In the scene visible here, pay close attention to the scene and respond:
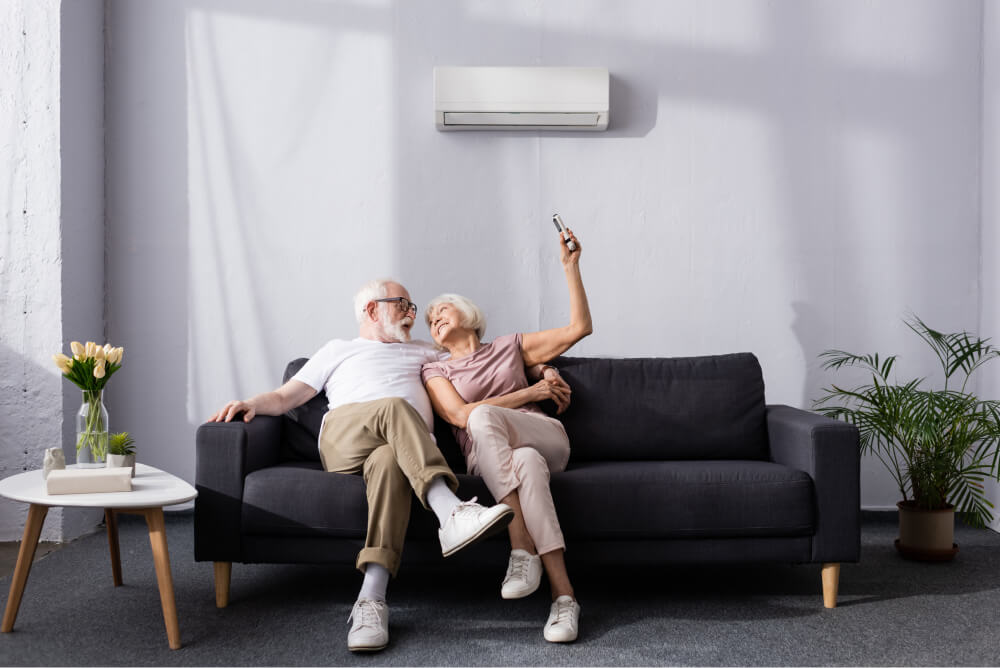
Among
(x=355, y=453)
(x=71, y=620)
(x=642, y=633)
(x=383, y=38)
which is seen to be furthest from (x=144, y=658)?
(x=383, y=38)

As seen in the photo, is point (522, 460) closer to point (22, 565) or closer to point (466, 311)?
point (466, 311)

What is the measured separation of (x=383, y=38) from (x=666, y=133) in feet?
4.44

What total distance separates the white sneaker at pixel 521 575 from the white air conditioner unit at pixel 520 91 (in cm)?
200

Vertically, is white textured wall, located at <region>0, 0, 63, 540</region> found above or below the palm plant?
above

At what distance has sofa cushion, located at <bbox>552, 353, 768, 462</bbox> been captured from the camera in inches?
116

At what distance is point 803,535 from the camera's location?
2512 millimetres

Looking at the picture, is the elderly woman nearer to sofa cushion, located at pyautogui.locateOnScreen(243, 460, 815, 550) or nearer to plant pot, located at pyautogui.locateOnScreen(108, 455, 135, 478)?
sofa cushion, located at pyautogui.locateOnScreen(243, 460, 815, 550)

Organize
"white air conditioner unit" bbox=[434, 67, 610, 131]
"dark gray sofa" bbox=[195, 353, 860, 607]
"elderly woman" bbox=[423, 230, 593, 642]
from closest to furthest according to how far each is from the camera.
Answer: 1. "elderly woman" bbox=[423, 230, 593, 642]
2. "dark gray sofa" bbox=[195, 353, 860, 607]
3. "white air conditioner unit" bbox=[434, 67, 610, 131]

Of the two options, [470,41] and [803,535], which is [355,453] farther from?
[470,41]

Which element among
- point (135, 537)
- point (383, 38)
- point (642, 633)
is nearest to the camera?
point (642, 633)

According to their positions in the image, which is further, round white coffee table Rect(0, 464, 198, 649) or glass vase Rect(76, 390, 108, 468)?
glass vase Rect(76, 390, 108, 468)

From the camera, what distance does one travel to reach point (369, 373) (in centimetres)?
285

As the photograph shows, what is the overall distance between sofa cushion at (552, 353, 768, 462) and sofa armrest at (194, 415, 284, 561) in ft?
3.76

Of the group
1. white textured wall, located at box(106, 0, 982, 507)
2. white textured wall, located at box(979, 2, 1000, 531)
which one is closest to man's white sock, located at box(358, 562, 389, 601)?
white textured wall, located at box(106, 0, 982, 507)
